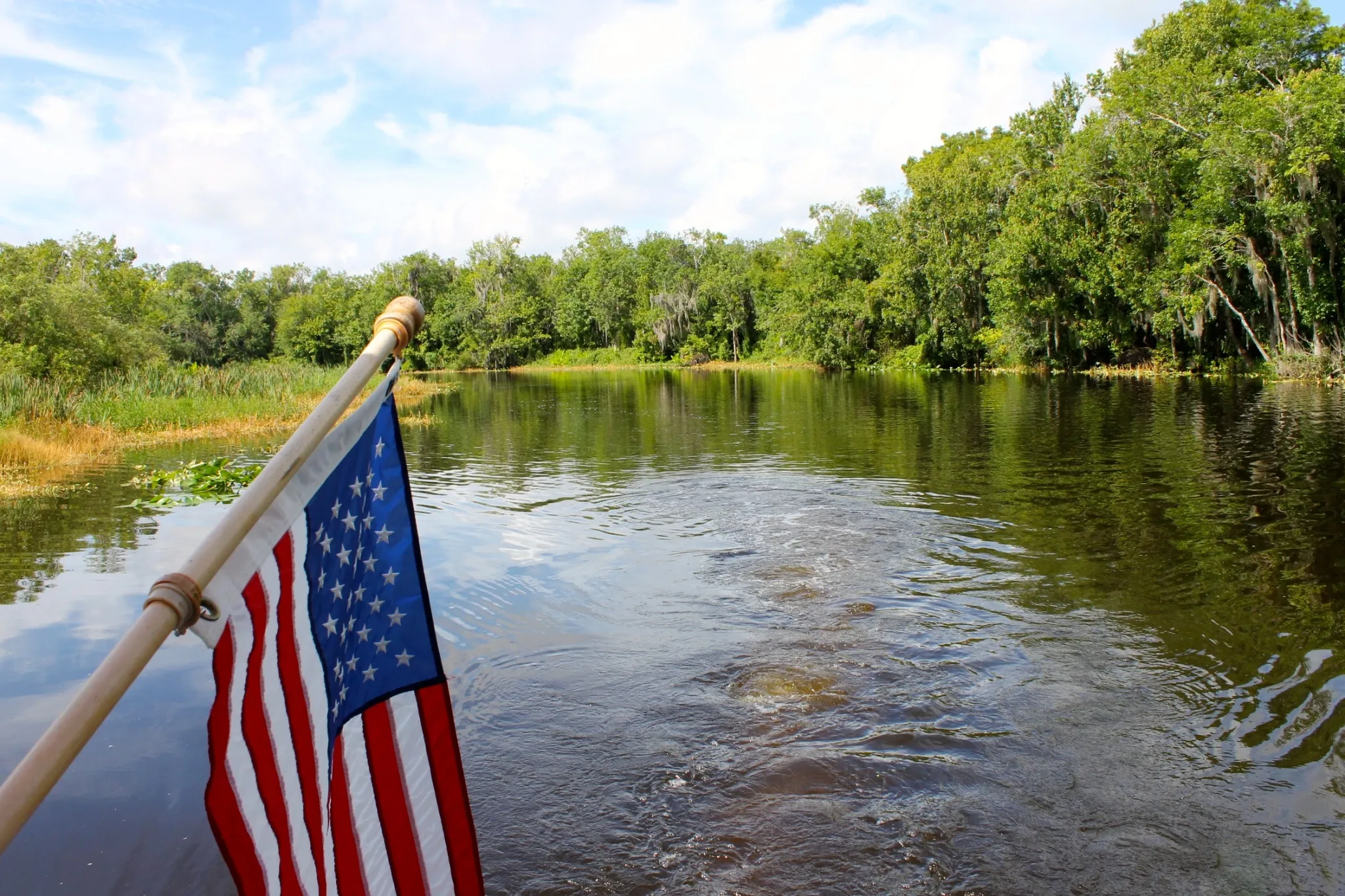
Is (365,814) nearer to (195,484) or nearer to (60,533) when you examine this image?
(60,533)

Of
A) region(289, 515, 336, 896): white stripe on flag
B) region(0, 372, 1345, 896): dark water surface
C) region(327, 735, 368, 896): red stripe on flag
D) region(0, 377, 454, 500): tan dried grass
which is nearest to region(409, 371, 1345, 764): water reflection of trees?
region(0, 372, 1345, 896): dark water surface

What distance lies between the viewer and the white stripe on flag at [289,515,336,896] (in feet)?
8.91

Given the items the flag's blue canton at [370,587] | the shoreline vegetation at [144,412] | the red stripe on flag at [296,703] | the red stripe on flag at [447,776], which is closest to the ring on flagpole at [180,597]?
the red stripe on flag at [296,703]

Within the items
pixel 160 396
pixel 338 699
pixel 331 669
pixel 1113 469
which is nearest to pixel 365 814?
pixel 338 699

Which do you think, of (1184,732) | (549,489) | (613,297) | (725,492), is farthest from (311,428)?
(613,297)

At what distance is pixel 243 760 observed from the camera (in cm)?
255

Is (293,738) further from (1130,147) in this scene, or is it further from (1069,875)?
(1130,147)

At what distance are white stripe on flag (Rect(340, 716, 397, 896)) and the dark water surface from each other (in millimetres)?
2588

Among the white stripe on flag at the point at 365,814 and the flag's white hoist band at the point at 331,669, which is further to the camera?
the white stripe on flag at the point at 365,814

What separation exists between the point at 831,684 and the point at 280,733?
237 inches

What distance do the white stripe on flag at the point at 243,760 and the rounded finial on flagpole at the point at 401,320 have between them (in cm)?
92

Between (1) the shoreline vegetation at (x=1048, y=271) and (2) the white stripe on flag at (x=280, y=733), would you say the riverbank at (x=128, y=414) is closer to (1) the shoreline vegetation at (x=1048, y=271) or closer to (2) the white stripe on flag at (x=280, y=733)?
(1) the shoreline vegetation at (x=1048, y=271)

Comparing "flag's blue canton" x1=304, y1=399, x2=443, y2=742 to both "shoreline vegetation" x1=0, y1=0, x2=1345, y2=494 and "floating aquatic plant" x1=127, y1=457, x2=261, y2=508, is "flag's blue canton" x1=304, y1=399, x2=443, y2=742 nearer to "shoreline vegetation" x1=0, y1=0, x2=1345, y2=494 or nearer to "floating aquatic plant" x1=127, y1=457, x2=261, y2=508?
"floating aquatic plant" x1=127, y1=457, x2=261, y2=508

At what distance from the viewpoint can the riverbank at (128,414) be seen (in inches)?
875
